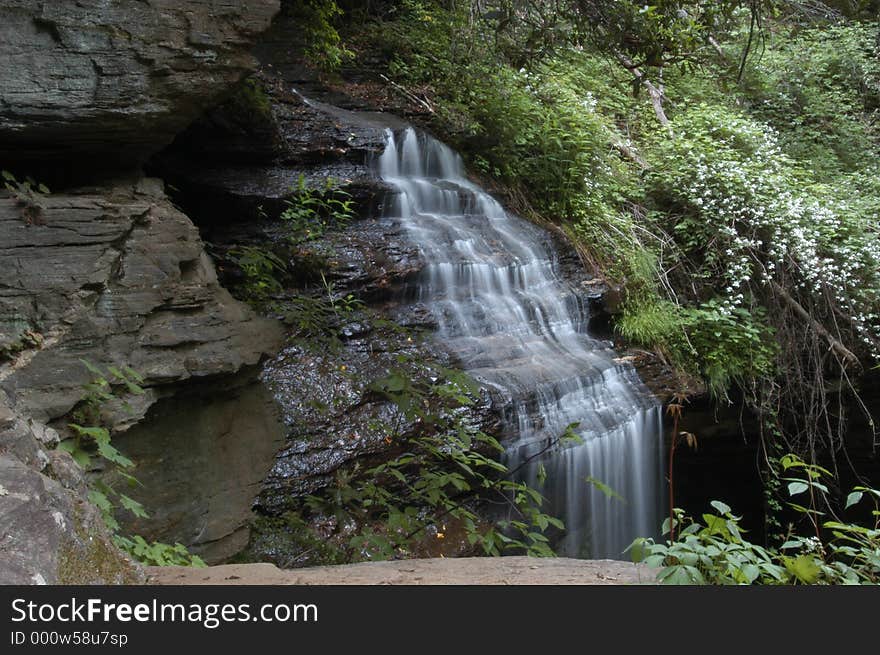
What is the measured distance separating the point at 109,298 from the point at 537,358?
3939mm

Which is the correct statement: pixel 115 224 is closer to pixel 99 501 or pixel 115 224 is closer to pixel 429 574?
pixel 99 501

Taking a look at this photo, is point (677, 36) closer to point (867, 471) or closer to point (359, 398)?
point (359, 398)

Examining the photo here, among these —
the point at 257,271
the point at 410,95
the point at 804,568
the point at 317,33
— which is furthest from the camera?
the point at 410,95

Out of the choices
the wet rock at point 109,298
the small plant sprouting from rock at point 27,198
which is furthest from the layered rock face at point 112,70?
the wet rock at point 109,298

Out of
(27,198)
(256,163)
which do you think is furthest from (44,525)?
(256,163)

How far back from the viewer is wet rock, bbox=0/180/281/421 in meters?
4.16

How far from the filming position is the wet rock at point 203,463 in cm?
470

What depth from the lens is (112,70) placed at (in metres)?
4.56

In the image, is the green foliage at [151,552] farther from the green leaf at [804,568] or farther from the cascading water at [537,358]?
the cascading water at [537,358]

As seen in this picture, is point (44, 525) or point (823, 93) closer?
point (44, 525)

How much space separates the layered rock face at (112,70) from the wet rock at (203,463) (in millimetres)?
1727

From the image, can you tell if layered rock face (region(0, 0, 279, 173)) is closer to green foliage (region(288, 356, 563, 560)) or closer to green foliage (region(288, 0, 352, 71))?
green foliage (region(288, 356, 563, 560))
